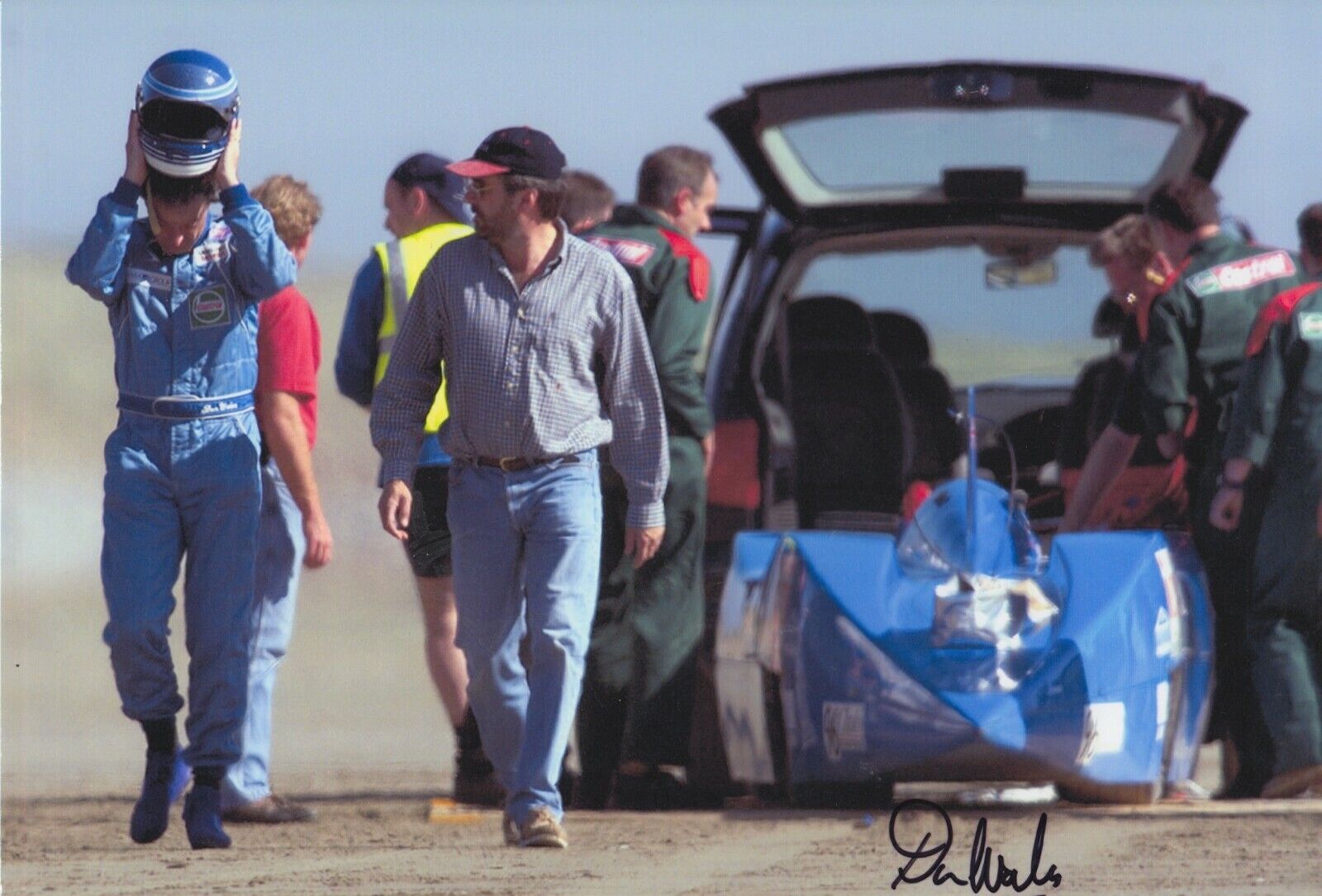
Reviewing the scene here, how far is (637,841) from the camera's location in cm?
720

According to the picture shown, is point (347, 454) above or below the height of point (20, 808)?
below

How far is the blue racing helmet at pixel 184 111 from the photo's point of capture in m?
6.67

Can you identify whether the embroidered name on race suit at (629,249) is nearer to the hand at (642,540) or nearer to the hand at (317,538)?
the hand at (317,538)

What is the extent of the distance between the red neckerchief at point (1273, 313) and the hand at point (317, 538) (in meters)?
3.01

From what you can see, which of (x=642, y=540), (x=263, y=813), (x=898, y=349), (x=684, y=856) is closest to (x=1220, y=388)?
(x=898, y=349)

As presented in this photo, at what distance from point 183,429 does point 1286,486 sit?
3.66m

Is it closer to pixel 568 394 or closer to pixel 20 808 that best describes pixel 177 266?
pixel 568 394

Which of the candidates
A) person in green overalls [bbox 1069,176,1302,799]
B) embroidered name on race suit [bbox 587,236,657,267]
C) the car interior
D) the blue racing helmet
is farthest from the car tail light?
the blue racing helmet

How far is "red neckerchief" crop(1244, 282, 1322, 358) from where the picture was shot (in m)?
8.38

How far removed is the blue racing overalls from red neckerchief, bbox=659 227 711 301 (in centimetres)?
175

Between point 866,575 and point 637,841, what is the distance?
1.03 meters

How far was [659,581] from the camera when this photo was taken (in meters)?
A: 8.35

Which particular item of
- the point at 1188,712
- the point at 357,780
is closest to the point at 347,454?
the point at 357,780

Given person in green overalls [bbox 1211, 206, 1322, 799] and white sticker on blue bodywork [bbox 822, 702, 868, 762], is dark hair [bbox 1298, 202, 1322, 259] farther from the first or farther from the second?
white sticker on blue bodywork [bbox 822, 702, 868, 762]
